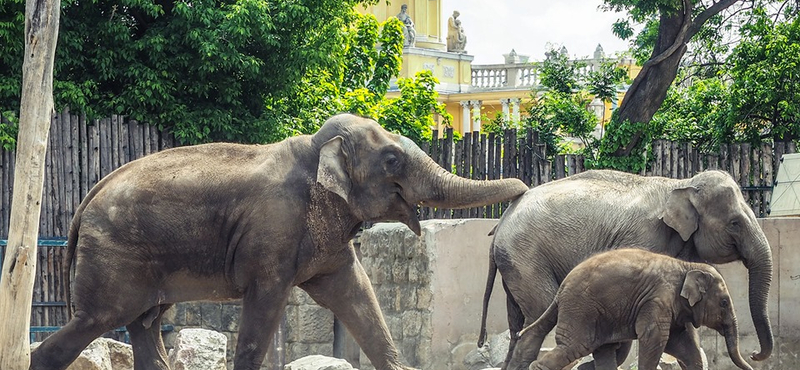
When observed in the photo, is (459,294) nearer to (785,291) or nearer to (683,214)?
(785,291)

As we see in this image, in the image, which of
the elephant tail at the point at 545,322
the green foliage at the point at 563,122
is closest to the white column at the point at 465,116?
the green foliage at the point at 563,122

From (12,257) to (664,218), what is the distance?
4530 millimetres

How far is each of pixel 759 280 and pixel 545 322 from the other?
1528mm

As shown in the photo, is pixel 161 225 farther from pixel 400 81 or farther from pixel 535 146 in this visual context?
pixel 400 81

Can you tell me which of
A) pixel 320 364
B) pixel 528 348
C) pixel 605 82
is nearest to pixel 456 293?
pixel 320 364

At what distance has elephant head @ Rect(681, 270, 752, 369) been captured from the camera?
8.83 m

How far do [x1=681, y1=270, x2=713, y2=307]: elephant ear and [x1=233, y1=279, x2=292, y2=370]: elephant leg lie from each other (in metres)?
2.53

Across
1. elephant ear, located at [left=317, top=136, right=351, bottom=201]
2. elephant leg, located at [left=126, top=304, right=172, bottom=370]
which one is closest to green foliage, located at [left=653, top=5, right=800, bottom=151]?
elephant ear, located at [left=317, top=136, right=351, bottom=201]

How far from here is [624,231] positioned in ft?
32.1

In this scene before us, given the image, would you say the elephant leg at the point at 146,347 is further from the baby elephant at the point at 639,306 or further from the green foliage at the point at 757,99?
the green foliage at the point at 757,99

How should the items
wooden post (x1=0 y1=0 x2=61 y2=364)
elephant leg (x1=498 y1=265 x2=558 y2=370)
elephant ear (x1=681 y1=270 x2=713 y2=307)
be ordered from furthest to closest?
elephant leg (x1=498 y1=265 x2=558 y2=370) < wooden post (x1=0 y1=0 x2=61 y2=364) < elephant ear (x1=681 y1=270 x2=713 y2=307)

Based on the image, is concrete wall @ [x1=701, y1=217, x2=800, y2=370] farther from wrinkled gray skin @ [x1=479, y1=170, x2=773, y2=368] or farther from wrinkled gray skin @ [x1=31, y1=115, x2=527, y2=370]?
wrinkled gray skin @ [x1=31, y1=115, x2=527, y2=370]

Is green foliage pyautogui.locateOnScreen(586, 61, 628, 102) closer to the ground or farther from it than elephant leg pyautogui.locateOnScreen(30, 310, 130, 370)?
farther from it

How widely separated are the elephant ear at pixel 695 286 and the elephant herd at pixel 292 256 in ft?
0.04
